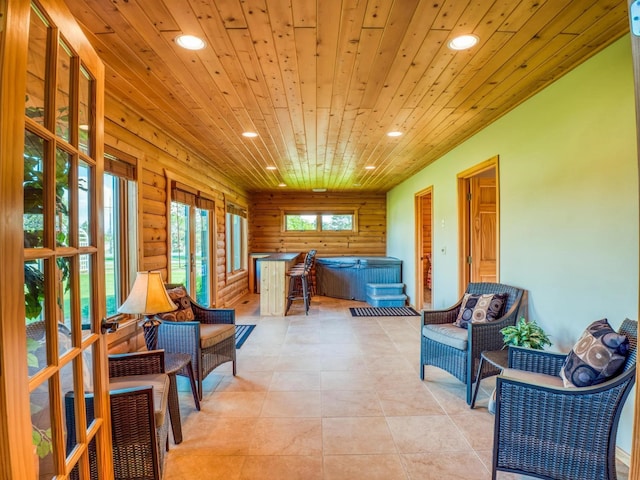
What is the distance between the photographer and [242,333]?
15.4 ft

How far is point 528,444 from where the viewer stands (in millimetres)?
1747

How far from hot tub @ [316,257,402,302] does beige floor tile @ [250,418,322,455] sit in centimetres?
482

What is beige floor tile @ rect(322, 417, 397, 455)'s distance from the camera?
84.3 inches

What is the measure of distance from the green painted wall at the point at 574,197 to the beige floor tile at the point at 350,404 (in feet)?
4.71

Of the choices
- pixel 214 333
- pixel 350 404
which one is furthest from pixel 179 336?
pixel 350 404

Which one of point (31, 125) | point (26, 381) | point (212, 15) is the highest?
point (212, 15)

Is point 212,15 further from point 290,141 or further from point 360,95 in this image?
point 290,141

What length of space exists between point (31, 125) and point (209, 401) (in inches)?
97.6

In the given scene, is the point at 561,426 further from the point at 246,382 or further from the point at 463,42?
the point at 246,382

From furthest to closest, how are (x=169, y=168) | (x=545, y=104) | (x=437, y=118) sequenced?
(x=169, y=168), (x=437, y=118), (x=545, y=104)

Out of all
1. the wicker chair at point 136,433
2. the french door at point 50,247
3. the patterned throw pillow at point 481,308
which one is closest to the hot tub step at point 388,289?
the patterned throw pillow at point 481,308

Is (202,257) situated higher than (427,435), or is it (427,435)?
(202,257)

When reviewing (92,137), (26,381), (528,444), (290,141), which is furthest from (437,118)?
(26,381)

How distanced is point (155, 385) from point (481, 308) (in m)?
2.56
